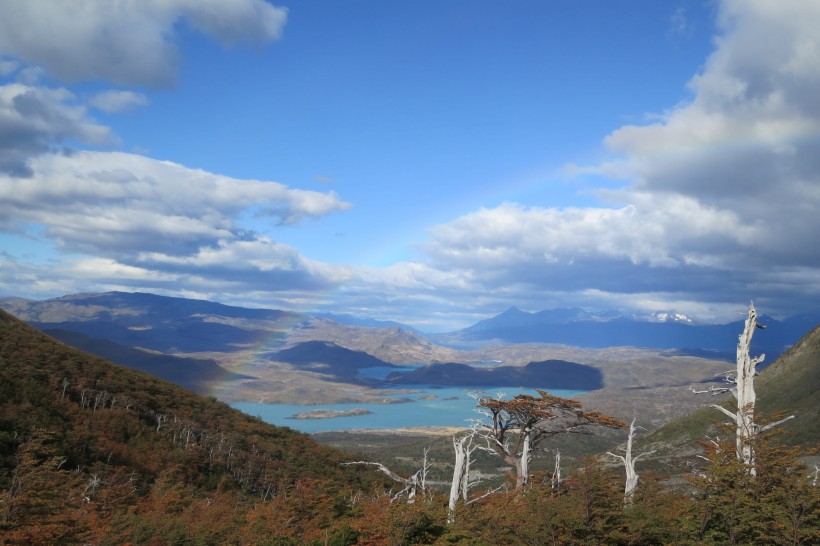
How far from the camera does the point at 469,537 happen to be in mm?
17781

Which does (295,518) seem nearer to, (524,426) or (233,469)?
(524,426)

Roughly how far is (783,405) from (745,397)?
103 meters

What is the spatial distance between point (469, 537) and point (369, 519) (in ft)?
21.5

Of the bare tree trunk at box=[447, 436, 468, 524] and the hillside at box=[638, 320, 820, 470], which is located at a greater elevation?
the bare tree trunk at box=[447, 436, 468, 524]

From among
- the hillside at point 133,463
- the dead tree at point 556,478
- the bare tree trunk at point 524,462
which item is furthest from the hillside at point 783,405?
the bare tree trunk at point 524,462

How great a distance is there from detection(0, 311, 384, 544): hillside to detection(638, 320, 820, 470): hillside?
71.0m

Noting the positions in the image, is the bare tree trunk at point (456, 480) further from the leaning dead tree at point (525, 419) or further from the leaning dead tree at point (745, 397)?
the leaning dead tree at point (745, 397)

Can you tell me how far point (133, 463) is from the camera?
41.0 meters

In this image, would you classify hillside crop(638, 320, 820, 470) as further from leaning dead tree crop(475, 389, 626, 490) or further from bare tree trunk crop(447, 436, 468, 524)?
bare tree trunk crop(447, 436, 468, 524)

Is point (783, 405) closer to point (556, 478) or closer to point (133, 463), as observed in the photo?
point (556, 478)

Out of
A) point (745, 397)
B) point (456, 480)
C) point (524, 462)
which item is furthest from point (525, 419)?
point (745, 397)

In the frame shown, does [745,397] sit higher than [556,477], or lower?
→ higher

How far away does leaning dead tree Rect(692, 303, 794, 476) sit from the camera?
18.6m

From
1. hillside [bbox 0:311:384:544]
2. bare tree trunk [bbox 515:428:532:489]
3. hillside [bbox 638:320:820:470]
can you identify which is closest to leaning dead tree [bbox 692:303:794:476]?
bare tree trunk [bbox 515:428:532:489]
